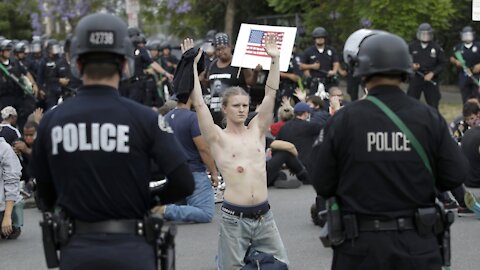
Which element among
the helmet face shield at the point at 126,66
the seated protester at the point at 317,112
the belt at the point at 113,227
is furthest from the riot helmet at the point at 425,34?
the belt at the point at 113,227

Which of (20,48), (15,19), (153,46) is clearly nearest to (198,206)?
(20,48)

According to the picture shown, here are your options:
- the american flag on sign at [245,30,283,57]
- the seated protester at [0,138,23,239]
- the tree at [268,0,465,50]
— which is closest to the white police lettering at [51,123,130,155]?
the seated protester at [0,138,23,239]

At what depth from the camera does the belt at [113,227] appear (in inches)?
199

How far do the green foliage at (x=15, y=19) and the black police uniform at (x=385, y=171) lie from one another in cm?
3457

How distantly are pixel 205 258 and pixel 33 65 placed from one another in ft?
47.0

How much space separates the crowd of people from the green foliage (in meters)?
19.0

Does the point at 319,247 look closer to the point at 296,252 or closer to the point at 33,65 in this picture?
the point at 296,252

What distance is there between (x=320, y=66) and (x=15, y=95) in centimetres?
569

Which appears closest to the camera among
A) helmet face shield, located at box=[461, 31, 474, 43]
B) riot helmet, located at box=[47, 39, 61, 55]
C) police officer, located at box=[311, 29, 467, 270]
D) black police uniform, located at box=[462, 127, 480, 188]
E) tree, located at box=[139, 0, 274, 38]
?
police officer, located at box=[311, 29, 467, 270]

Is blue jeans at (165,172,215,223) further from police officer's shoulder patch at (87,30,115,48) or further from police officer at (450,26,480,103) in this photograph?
police officer at (450,26,480,103)

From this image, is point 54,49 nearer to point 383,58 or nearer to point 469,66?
point 469,66

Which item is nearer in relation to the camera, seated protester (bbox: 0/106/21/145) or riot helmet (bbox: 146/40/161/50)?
seated protester (bbox: 0/106/21/145)

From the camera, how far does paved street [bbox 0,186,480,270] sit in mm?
9672

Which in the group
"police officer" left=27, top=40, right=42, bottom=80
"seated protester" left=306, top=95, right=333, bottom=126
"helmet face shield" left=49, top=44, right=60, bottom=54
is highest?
"seated protester" left=306, top=95, right=333, bottom=126
